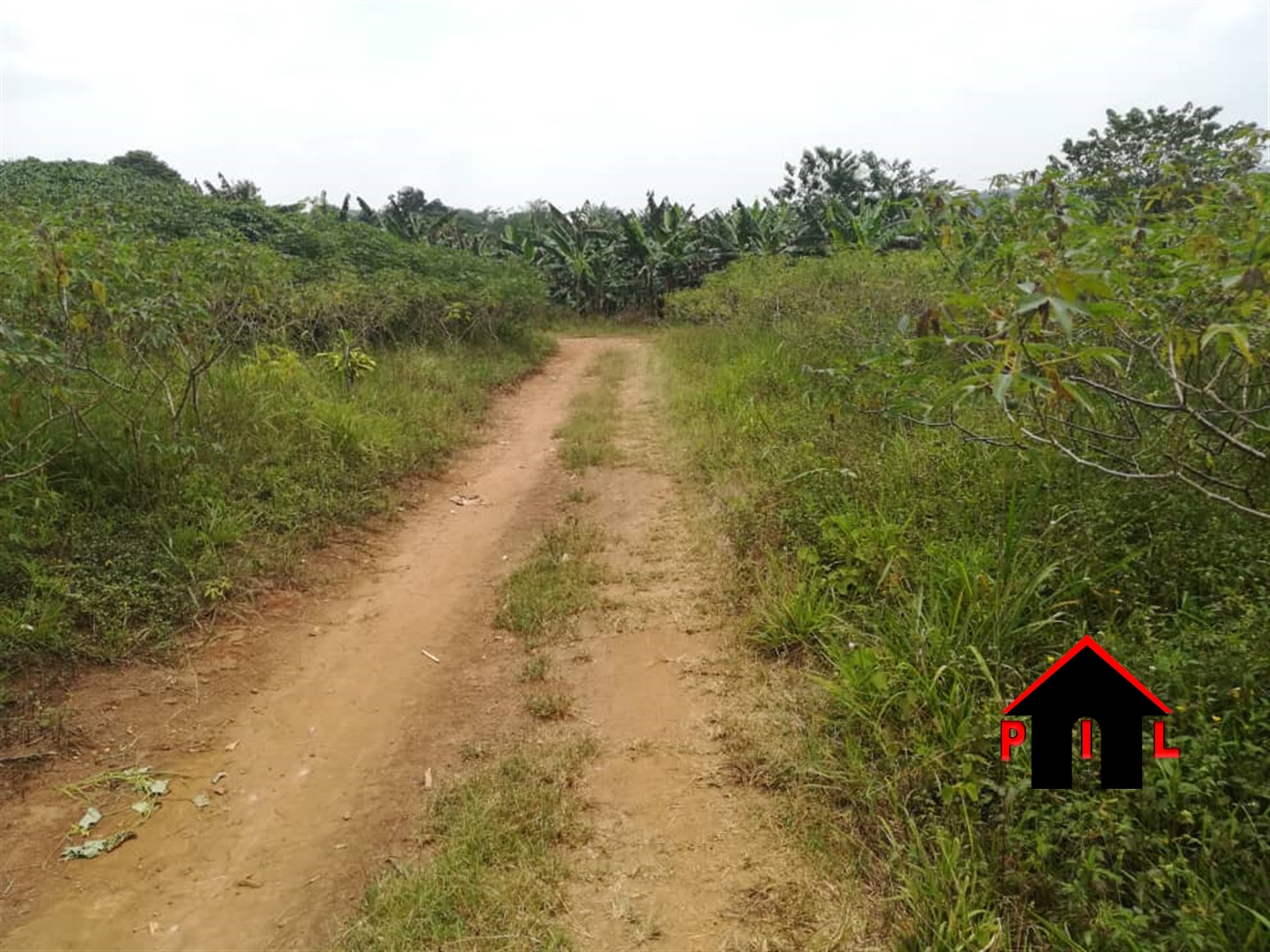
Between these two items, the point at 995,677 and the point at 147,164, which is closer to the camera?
the point at 995,677

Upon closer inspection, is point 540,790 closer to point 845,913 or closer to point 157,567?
point 845,913

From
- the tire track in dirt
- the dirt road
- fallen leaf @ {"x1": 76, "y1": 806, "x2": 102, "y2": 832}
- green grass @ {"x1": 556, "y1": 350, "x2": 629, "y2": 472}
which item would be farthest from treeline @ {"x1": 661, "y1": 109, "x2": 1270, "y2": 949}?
fallen leaf @ {"x1": 76, "y1": 806, "x2": 102, "y2": 832}

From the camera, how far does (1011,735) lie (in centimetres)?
234

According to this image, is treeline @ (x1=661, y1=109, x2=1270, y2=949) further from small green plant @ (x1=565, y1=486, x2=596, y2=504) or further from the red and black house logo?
small green plant @ (x1=565, y1=486, x2=596, y2=504)

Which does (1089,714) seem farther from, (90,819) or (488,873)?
(90,819)

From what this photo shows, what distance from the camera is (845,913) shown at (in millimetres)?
2158

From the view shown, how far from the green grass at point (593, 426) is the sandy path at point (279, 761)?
2.04 m

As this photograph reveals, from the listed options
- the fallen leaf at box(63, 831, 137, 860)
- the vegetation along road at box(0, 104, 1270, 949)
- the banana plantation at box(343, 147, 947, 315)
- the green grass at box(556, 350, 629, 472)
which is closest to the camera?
the vegetation along road at box(0, 104, 1270, 949)

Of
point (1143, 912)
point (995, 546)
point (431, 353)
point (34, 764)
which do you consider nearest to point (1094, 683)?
point (1143, 912)

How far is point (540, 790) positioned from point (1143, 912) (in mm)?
1866

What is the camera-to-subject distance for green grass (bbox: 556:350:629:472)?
695cm

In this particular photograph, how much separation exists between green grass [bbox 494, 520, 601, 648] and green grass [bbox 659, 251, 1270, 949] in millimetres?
968

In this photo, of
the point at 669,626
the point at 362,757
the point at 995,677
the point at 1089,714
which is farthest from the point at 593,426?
the point at 1089,714

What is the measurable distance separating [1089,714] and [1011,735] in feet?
1.76
